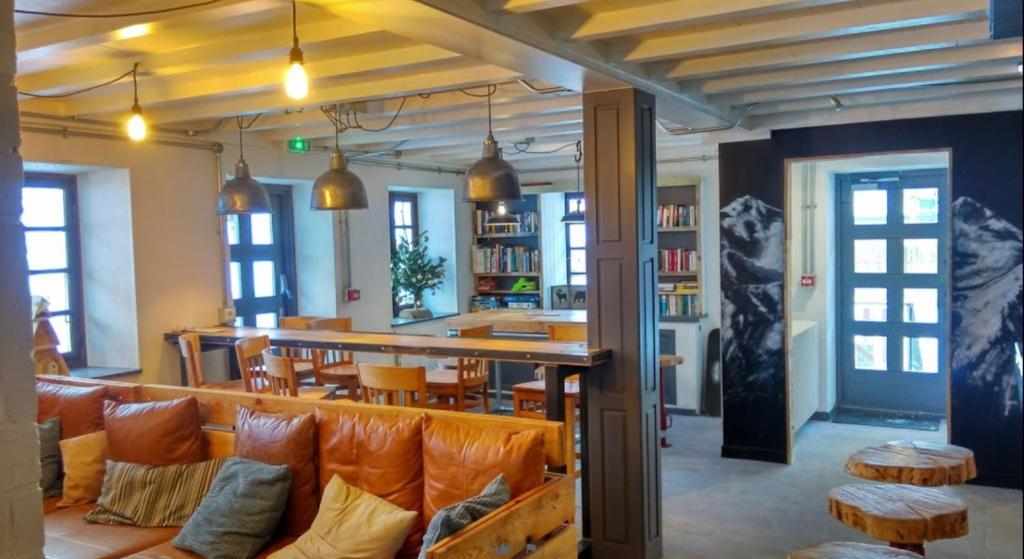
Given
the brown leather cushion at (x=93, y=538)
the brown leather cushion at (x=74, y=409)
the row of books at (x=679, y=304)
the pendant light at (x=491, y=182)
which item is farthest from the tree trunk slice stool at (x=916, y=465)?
the row of books at (x=679, y=304)

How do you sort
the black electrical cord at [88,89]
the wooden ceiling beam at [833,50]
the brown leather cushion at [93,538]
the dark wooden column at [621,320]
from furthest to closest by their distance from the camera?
the black electrical cord at [88,89], the dark wooden column at [621,320], the wooden ceiling beam at [833,50], the brown leather cushion at [93,538]

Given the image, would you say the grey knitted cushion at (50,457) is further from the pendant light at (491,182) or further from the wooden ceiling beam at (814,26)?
the wooden ceiling beam at (814,26)

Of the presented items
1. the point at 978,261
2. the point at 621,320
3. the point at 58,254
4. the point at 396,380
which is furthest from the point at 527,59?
the point at 58,254

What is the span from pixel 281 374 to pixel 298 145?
2.48 m

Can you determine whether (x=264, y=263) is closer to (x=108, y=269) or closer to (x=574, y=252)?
(x=108, y=269)

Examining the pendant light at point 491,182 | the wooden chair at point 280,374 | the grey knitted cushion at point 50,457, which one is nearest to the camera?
the grey knitted cushion at point 50,457

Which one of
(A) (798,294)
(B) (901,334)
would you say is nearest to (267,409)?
(A) (798,294)

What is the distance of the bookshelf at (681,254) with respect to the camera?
788 centimetres

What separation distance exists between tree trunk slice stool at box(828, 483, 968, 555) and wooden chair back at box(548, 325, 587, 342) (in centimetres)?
213

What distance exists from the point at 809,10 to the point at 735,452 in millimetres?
3666

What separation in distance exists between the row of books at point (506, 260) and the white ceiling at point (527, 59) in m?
3.04

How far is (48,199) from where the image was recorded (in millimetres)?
5531

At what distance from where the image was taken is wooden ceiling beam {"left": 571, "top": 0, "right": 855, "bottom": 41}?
309cm

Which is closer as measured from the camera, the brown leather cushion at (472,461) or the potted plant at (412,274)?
the brown leather cushion at (472,461)
